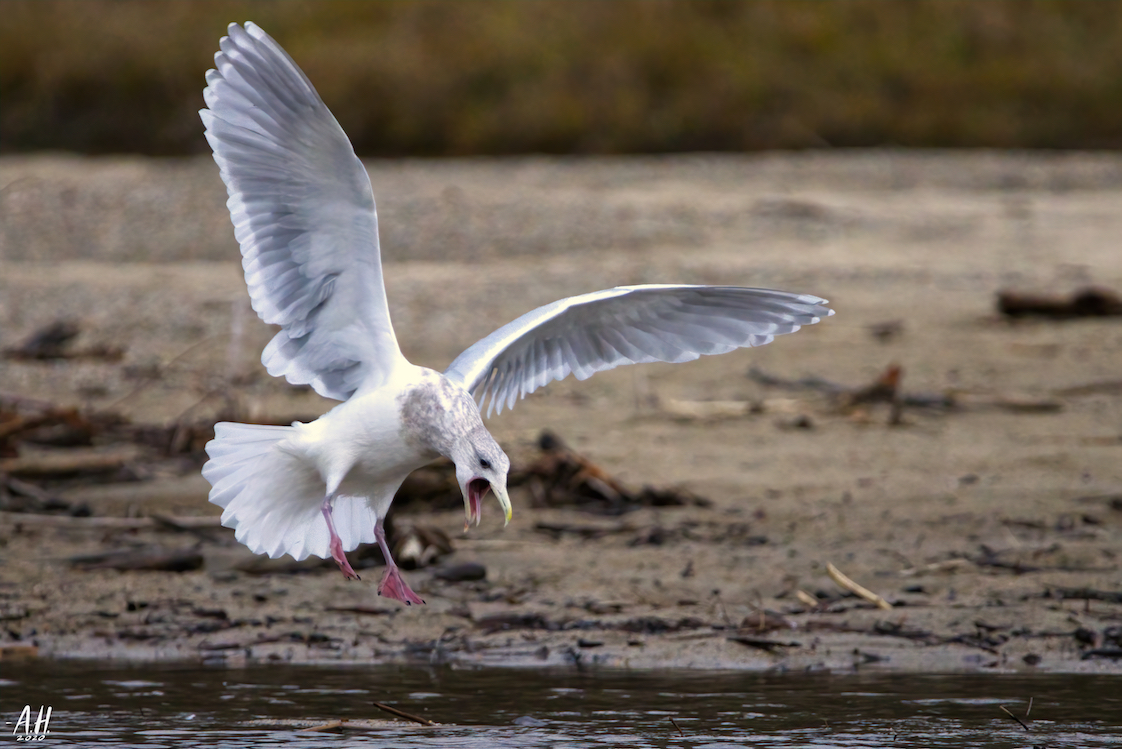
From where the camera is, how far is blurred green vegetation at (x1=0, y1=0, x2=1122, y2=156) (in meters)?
21.1

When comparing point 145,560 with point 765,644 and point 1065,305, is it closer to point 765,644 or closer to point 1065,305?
point 765,644

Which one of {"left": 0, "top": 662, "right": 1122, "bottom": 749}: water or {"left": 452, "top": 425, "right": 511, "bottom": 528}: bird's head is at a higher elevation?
{"left": 452, "top": 425, "right": 511, "bottom": 528}: bird's head

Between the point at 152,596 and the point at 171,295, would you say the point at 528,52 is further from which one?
the point at 152,596

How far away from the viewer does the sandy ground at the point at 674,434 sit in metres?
5.84

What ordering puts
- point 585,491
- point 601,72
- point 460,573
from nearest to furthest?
point 460,573, point 585,491, point 601,72

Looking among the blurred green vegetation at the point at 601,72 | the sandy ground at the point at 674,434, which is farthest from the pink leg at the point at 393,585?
the blurred green vegetation at the point at 601,72

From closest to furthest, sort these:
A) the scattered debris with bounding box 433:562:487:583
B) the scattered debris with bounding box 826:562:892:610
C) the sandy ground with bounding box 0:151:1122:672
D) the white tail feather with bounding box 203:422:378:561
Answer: the white tail feather with bounding box 203:422:378:561
the sandy ground with bounding box 0:151:1122:672
the scattered debris with bounding box 826:562:892:610
the scattered debris with bounding box 433:562:487:583

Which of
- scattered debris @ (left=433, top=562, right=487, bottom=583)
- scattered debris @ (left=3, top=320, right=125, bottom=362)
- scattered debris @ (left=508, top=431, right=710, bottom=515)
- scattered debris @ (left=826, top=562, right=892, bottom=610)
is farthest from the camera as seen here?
scattered debris @ (left=3, top=320, right=125, bottom=362)

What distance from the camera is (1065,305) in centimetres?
1038

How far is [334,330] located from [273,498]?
1.82 ft

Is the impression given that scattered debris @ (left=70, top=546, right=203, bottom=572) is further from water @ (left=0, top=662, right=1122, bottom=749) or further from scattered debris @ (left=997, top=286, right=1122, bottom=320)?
scattered debris @ (left=997, top=286, right=1122, bottom=320)

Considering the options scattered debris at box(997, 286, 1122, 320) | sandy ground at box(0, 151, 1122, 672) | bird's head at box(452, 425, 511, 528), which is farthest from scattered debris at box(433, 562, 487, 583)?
scattered debris at box(997, 286, 1122, 320)

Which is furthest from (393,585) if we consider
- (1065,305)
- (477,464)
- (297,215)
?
(1065,305)

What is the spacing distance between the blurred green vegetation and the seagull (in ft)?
50.7
